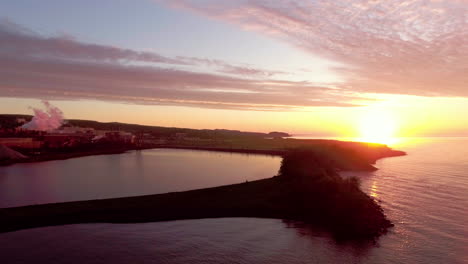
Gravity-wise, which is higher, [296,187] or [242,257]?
[296,187]

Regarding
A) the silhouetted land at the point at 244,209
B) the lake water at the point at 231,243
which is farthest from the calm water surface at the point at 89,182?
the lake water at the point at 231,243

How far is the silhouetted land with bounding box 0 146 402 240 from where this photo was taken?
43.0 m

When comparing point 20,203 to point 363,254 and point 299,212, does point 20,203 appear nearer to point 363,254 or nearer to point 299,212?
point 299,212

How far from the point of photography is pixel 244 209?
165 ft

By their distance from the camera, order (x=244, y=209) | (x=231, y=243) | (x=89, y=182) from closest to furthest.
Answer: (x=231, y=243) < (x=244, y=209) < (x=89, y=182)

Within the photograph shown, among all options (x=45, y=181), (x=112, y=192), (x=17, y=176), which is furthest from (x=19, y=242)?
(x=17, y=176)

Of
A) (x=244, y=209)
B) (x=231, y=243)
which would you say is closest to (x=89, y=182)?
(x=244, y=209)

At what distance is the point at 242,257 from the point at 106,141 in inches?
5666

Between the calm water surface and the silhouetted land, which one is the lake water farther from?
the calm water surface

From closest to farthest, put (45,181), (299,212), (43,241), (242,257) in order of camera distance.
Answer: (242,257), (43,241), (299,212), (45,181)

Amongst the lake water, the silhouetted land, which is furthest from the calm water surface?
the lake water

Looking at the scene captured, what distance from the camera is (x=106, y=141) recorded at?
166250 mm

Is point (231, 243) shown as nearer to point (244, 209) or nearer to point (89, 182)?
point (244, 209)

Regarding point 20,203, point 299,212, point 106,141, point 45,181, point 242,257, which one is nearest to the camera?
point 242,257
